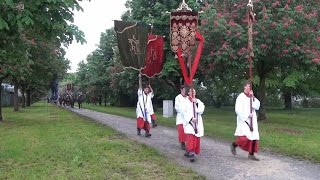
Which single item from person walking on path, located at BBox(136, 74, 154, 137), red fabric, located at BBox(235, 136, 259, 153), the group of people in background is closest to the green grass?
the group of people in background

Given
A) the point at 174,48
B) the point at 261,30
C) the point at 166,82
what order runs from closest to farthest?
the point at 174,48
the point at 261,30
the point at 166,82

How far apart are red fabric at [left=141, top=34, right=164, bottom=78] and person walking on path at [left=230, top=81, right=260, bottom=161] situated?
7.41 meters

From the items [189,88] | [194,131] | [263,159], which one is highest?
[189,88]

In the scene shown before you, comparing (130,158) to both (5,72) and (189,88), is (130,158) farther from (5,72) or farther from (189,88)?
(5,72)

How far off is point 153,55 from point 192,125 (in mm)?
8896

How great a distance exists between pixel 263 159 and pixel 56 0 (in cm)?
621

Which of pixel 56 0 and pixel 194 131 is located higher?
pixel 56 0

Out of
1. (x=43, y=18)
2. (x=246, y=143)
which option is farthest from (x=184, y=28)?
(x=43, y=18)

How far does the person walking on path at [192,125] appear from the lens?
10562 millimetres

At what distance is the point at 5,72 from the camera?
23781mm

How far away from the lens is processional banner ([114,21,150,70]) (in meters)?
16.3

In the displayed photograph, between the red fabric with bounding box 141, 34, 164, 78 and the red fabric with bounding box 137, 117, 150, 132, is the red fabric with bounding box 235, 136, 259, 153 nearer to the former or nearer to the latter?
the red fabric with bounding box 137, 117, 150, 132

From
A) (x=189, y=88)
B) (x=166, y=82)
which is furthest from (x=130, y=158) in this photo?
Answer: (x=166, y=82)

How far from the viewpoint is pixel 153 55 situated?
19125mm
